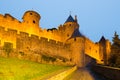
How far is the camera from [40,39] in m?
24.9

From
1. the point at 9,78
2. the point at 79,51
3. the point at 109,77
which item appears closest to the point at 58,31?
the point at 79,51

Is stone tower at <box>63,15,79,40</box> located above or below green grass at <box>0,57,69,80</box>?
above

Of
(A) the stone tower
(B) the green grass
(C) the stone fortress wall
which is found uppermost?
(A) the stone tower

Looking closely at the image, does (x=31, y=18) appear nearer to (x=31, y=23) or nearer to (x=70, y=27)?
(x=31, y=23)

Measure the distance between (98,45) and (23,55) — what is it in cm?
3246

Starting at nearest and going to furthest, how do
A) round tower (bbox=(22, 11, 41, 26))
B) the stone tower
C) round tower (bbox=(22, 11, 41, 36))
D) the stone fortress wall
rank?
the stone fortress wall, round tower (bbox=(22, 11, 41, 36)), round tower (bbox=(22, 11, 41, 26)), the stone tower

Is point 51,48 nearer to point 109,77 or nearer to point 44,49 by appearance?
point 44,49

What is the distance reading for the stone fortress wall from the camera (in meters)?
21.0

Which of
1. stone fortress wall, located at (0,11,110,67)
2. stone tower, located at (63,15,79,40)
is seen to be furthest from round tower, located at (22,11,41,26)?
stone tower, located at (63,15,79,40)

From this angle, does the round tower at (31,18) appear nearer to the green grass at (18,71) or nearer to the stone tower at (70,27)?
the stone tower at (70,27)

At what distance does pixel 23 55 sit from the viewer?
18609 mm

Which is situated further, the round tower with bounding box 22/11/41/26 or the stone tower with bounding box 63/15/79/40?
the stone tower with bounding box 63/15/79/40

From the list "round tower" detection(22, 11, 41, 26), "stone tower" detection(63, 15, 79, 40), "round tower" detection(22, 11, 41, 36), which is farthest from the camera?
"stone tower" detection(63, 15, 79, 40)

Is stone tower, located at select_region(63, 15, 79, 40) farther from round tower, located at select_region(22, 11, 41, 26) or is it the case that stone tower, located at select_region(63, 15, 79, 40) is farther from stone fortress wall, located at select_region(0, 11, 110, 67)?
round tower, located at select_region(22, 11, 41, 26)
